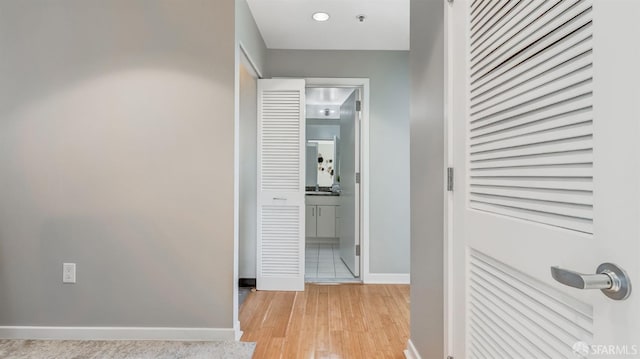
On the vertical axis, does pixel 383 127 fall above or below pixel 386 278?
above

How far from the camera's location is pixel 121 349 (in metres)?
2.06

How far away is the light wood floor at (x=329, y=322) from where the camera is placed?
2.13 m

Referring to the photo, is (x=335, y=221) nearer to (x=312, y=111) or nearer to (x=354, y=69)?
(x=312, y=111)

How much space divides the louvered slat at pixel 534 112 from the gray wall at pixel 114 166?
1.58 meters

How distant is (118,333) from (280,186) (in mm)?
1681

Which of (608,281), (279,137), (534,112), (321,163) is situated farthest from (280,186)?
(321,163)

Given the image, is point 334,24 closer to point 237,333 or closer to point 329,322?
point 329,322

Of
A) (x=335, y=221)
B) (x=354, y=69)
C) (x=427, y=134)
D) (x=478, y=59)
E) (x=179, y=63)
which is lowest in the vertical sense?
(x=335, y=221)

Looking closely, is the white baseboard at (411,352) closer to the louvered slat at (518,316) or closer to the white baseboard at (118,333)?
the louvered slat at (518,316)

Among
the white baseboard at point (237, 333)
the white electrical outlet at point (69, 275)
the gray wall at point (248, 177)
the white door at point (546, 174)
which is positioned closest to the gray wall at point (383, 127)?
the gray wall at point (248, 177)

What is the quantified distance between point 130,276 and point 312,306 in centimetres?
141

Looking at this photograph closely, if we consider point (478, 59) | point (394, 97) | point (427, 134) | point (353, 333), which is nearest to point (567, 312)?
point (478, 59)

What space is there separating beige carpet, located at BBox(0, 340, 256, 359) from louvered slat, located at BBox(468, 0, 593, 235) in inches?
63.0

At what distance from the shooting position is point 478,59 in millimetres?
1131
